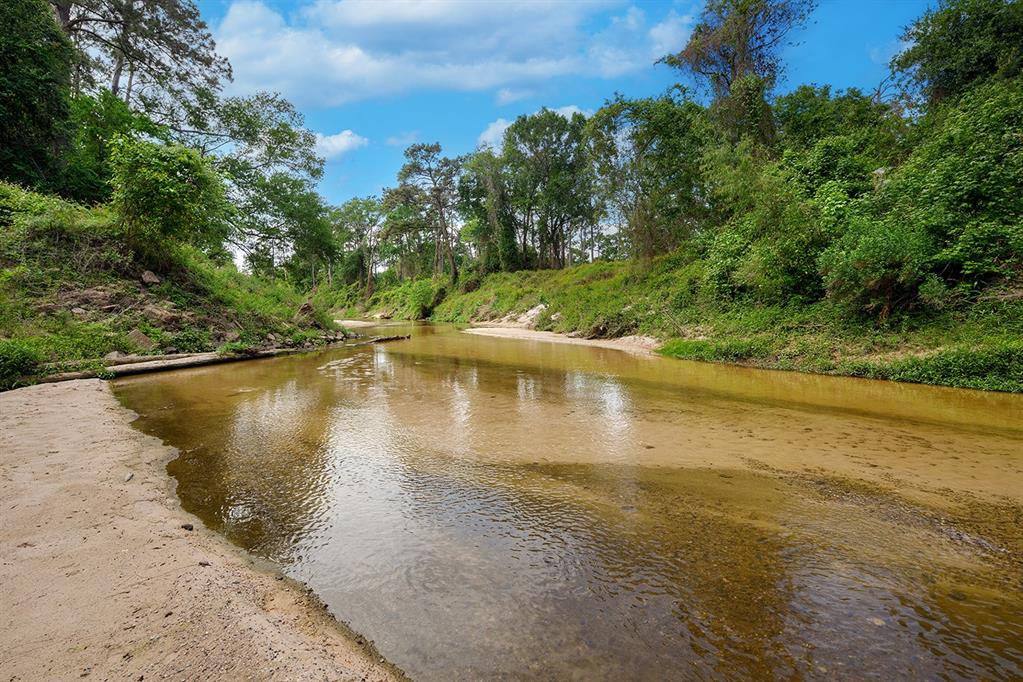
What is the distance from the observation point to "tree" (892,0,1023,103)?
50.1ft

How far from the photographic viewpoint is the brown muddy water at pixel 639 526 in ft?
7.19

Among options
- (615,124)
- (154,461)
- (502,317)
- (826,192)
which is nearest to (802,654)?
(154,461)

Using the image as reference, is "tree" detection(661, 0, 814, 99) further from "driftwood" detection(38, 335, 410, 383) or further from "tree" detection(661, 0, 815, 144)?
"driftwood" detection(38, 335, 410, 383)

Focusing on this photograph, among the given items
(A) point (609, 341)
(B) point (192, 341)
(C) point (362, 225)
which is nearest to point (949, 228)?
(A) point (609, 341)

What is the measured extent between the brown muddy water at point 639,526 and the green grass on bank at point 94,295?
4822mm

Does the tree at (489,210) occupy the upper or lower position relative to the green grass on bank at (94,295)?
upper

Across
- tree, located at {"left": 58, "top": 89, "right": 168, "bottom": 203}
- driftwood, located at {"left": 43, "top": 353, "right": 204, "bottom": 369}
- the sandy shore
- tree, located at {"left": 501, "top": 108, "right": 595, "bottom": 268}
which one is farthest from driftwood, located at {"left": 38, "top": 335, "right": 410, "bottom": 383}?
tree, located at {"left": 501, "top": 108, "right": 595, "bottom": 268}

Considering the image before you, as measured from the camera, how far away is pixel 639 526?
345cm

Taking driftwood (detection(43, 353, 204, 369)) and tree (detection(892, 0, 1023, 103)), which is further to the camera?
tree (detection(892, 0, 1023, 103))

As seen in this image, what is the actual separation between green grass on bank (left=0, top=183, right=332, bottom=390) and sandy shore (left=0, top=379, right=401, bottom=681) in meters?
6.76

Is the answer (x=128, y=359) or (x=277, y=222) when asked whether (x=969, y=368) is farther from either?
(x=277, y=222)

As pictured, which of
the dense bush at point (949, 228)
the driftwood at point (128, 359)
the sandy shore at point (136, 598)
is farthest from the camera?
the dense bush at point (949, 228)

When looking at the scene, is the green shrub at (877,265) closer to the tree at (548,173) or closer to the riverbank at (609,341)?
the riverbank at (609,341)

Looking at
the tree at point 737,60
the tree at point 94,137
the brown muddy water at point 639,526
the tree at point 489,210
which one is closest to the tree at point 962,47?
the tree at point 737,60
